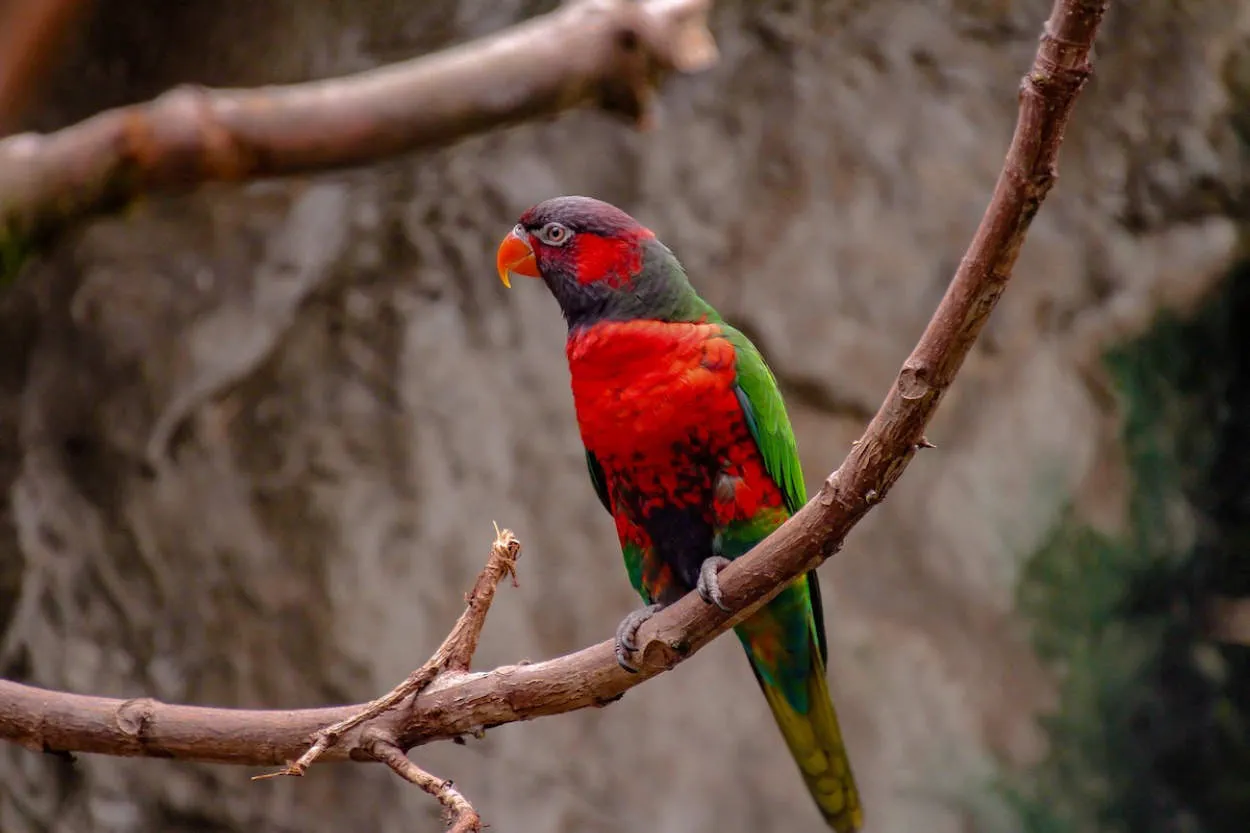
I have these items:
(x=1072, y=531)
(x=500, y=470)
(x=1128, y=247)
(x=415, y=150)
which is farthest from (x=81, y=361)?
(x=1128, y=247)

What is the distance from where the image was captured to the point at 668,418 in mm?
2318

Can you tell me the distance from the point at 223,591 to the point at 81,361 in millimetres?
953

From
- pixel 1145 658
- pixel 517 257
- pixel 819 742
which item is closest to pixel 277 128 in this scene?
pixel 517 257

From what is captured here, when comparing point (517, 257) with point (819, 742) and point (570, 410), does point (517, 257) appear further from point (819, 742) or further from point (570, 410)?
point (570, 410)

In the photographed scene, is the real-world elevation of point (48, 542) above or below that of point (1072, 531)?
above

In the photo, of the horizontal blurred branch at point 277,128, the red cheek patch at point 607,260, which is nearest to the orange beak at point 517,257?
the red cheek patch at point 607,260

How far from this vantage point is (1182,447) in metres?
4.32

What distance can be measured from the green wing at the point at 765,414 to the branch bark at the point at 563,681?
35 centimetres

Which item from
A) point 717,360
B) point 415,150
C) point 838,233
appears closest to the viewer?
point 717,360

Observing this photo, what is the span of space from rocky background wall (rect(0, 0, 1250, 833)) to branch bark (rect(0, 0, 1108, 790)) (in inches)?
68.3

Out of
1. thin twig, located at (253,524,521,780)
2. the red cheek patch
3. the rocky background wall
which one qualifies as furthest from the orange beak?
the rocky background wall

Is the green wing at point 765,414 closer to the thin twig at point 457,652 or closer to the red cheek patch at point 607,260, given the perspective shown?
the red cheek patch at point 607,260

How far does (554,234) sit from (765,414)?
0.65m

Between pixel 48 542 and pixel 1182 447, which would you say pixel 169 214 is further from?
pixel 1182 447
